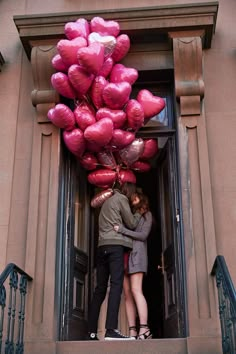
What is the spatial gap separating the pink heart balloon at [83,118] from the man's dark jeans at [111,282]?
1.26m

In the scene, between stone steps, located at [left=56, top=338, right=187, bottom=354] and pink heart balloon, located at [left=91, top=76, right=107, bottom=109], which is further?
pink heart balloon, located at [left=91, top=76, right=107, bottom=109]

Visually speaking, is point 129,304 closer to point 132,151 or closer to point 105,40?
point 132,151

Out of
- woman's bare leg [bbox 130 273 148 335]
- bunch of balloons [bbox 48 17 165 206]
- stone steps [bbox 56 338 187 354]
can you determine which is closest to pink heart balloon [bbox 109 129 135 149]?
bunch of balloons [bbox 48 17 165 206]

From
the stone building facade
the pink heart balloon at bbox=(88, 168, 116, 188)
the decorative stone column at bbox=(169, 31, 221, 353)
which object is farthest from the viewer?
the pink heart balloon at bbox=(88, 168, 116, 188)

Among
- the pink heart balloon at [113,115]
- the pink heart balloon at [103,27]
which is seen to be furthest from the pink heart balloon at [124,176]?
the pink heart balloon at [103,27]

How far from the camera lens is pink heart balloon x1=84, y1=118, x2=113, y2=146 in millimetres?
4828

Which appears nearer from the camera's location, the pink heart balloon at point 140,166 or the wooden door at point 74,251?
the wooden door at point 74,251

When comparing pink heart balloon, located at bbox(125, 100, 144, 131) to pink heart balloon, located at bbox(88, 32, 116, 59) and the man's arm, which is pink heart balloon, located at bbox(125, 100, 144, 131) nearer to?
pink heart balloon, located at bbox(88, 32, 116, 59)

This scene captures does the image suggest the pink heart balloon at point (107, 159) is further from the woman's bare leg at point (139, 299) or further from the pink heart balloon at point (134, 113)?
the woman's bare leg at point (139, 299)

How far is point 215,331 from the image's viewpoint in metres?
4.48

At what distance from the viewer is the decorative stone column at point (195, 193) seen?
4.54 meters

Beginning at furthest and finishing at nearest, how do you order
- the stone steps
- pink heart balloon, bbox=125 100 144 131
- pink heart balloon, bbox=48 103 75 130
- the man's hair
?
the man's hair → pink heart balloon, bbox=125 100 144 131 → pink heart balloon, bbox=48 103 75 130 → the stone steps

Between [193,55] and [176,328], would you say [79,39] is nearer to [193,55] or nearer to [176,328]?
[193,55]

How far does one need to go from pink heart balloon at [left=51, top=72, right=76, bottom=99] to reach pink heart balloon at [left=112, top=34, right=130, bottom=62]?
0.61m
